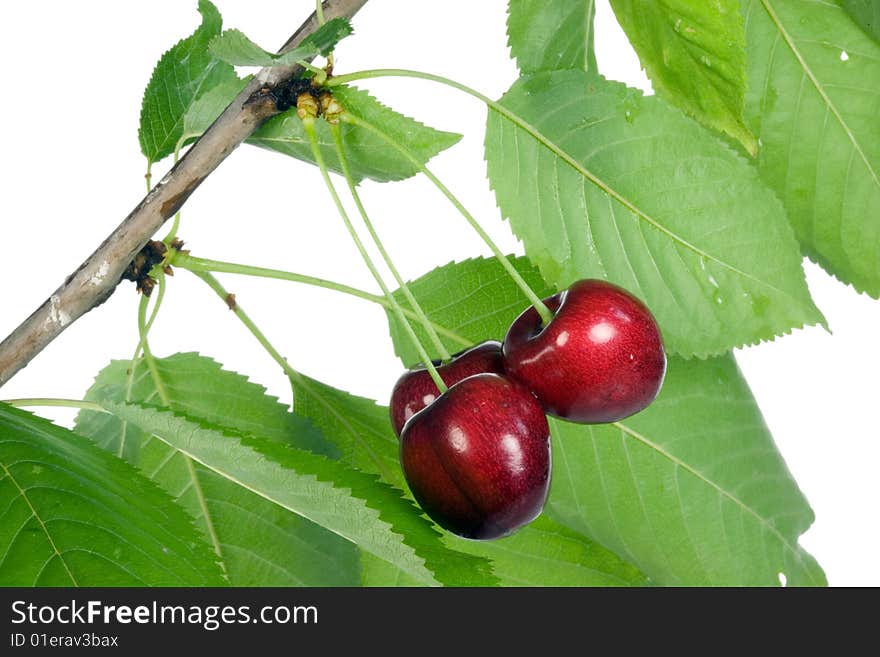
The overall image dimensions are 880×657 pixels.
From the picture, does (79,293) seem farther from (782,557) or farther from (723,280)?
(782,557)

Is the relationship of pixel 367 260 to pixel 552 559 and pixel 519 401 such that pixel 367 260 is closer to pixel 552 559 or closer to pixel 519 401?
pixel 519 401

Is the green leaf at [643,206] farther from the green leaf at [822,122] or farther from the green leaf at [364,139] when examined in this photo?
the green leaf at [822,122]

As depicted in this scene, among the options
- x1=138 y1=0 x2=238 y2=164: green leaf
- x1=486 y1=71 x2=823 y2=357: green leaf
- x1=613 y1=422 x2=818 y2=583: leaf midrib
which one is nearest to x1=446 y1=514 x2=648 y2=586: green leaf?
x1=613 y1=422 x2=818 y2=583: leaf midrib

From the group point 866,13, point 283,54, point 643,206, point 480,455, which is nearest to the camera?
point 480,455

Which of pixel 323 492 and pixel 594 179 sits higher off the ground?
pixel 594 179

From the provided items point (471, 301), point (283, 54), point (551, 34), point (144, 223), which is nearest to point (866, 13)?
point (551, 34)

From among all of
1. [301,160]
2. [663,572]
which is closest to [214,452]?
[301,160]

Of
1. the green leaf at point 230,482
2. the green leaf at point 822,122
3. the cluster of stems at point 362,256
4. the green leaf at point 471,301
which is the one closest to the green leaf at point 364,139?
the cluster of stems at point 362,256
